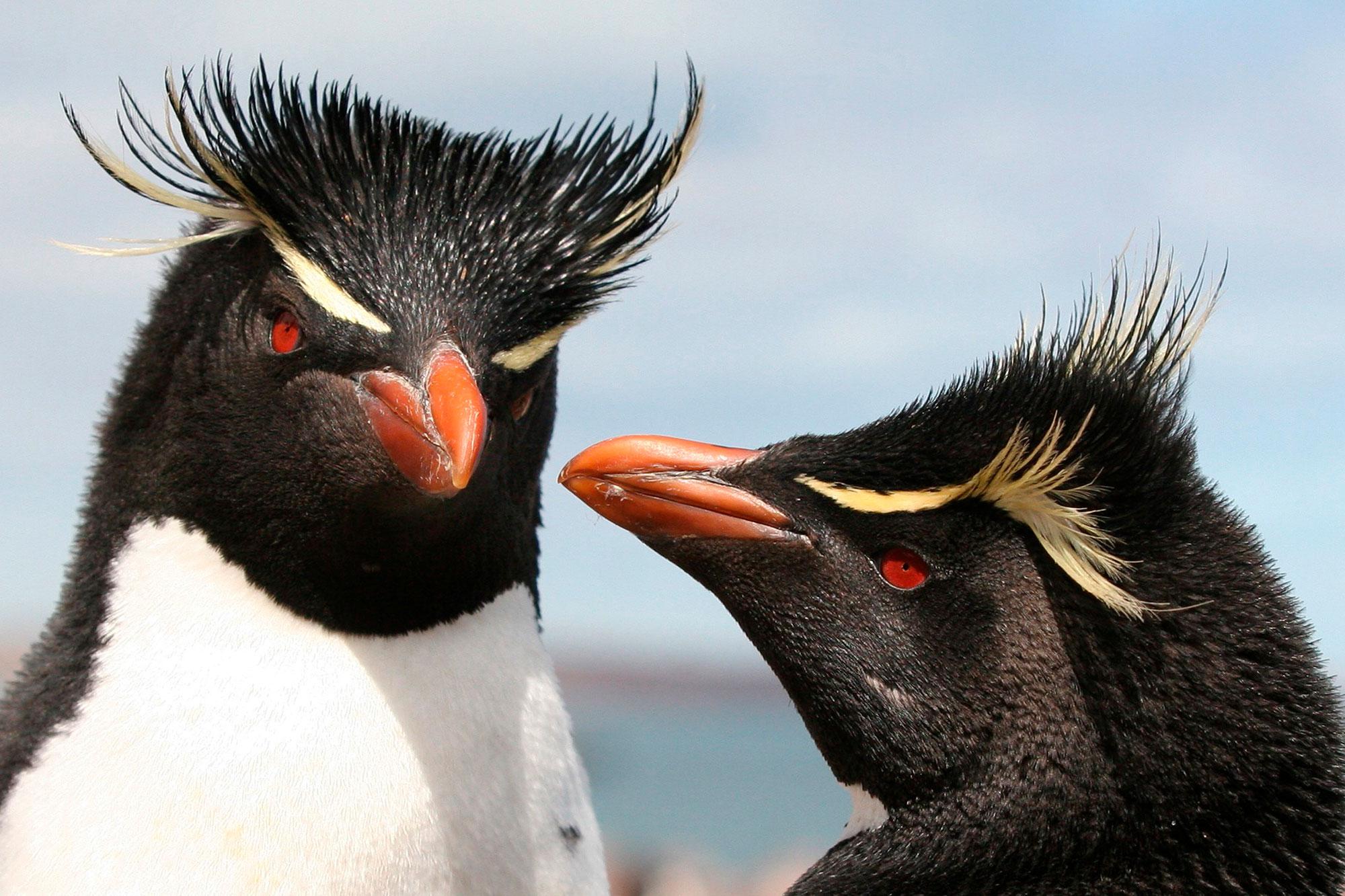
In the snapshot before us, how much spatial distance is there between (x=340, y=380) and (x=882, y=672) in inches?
45.4

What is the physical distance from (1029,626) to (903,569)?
25 cm

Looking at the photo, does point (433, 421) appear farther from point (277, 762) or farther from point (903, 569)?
point (903, 569)

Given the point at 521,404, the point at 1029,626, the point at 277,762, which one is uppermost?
the point at 521,404

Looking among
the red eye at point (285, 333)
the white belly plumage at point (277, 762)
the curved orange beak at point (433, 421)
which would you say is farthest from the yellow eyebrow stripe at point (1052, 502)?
the red eye at point (285, 333)

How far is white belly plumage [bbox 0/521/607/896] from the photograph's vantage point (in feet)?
9.25

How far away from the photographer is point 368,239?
3.08 meters

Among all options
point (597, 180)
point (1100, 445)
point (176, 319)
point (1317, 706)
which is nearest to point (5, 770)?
point (176, 319)

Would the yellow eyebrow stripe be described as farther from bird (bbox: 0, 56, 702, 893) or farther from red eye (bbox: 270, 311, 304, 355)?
red eye (bbox: 270, 311, 304, 355)

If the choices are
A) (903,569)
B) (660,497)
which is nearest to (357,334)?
(660,497)

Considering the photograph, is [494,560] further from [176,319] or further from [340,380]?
[176,319]

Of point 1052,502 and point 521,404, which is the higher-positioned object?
point 521,404

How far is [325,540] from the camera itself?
9.94 ft

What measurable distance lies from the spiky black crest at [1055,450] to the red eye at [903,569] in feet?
0.29

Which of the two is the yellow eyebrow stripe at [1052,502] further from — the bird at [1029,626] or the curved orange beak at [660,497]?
the curved orange beak at [660,497]
